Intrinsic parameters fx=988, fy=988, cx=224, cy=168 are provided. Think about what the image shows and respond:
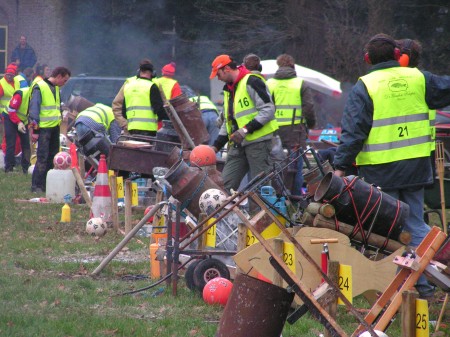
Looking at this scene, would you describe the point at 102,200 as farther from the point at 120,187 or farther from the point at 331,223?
the point at 331,223

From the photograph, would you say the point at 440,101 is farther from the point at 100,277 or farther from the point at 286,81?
the point at 286,81

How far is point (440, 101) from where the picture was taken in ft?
21.9

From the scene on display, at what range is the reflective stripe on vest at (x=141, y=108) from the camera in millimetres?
12258

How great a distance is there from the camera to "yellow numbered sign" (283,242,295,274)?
578 cm

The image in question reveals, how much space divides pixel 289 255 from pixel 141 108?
673 cm

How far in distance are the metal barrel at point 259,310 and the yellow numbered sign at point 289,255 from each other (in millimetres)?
466

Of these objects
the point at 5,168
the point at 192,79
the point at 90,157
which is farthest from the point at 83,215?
the point at 192,79

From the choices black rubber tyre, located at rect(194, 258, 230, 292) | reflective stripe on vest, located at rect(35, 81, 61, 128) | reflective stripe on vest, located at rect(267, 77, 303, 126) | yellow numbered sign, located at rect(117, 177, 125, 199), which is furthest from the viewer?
reflective stripe on vest, located at rect(35, 81, 61, 128)

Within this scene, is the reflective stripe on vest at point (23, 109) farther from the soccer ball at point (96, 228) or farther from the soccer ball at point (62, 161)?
the soccer ball at point (96, 228)

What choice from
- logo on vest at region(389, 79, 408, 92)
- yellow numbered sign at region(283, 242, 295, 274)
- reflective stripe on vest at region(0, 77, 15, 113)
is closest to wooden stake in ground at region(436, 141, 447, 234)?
logo on vest at region(389, 79, 408, 92)

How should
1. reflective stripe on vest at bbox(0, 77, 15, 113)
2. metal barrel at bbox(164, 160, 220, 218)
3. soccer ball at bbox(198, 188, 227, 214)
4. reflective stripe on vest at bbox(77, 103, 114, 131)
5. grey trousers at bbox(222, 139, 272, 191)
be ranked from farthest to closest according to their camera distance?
reflective stripe on vest at bbox(0, 77, 15, 113) < reflective stripe on vest at bbox(77, 103, 114, 131) < grey trousers at bbox(222, 139, 272, 191) < metal barrel at bbox(164, 160, 220, 218) < soccer ball at bbox(198, 188, 227, 214)

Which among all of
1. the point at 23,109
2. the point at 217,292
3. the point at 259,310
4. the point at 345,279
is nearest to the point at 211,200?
the point at 217,292

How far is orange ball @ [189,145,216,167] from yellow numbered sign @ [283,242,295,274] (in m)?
3.19

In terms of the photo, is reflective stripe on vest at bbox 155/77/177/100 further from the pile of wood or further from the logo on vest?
the pile of wood
